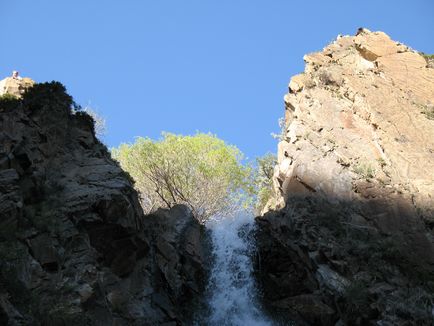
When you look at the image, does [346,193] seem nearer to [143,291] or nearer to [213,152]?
[143,291]

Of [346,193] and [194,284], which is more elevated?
[346,193]

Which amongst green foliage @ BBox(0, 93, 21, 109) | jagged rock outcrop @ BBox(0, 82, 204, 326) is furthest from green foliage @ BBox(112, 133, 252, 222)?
green foliage @ BBox(0, 93, 21, 109)

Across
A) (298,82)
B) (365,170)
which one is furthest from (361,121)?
(298,82)

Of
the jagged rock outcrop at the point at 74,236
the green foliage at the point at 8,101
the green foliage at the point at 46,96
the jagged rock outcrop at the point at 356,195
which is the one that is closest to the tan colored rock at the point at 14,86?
the green foliage at the point at 46,96

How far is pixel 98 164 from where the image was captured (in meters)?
21.7

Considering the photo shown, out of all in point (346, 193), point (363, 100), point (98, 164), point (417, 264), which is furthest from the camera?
point (363, 100)

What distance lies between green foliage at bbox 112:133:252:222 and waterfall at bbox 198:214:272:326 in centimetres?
770

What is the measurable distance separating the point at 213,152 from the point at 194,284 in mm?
17993

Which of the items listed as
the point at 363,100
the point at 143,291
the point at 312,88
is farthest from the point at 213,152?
the point at 143,291

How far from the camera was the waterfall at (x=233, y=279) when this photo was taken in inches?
878

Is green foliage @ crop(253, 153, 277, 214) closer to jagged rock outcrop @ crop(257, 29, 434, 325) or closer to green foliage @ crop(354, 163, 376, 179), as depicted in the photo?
jagged rock outcrop @ crop(257, 29, 434, 325)

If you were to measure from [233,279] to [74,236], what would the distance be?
9731mm

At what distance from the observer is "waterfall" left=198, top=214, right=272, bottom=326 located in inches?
878

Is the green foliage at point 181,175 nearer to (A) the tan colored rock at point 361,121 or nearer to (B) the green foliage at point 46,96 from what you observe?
(A) the tan colored rock at point 361,121
